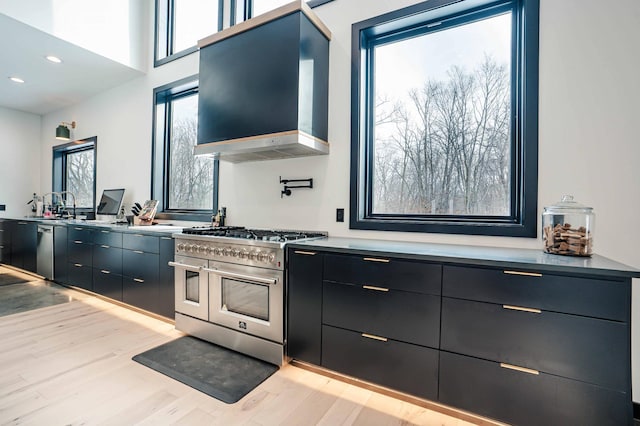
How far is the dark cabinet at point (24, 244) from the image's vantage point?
4.35 meters

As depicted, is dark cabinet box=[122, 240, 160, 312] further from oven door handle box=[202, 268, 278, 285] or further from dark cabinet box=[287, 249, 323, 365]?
dark cabinet box=[287, 249, 323, 365]

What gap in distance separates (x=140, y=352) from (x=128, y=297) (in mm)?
1066

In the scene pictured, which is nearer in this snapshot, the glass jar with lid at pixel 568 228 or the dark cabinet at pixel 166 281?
the glass jar with lid at pixel 568 228

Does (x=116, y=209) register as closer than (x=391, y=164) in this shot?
No

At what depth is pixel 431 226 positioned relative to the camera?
7.25 ft

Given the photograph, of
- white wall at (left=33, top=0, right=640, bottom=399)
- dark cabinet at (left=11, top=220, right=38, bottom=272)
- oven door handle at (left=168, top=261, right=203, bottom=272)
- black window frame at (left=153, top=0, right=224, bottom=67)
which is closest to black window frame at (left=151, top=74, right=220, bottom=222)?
black window frame at (left=153, top=0, right=224, bottom=67)

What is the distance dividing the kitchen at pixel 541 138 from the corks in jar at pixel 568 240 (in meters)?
0.21

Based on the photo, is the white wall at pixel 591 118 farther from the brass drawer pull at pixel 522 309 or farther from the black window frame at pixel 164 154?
the black window frame at pixel 164 154

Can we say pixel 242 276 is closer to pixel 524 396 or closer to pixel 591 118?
pixel 524 396

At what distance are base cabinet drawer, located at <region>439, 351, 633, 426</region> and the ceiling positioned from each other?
182 inches

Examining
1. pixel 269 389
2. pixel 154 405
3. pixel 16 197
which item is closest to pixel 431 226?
pixel 269 389

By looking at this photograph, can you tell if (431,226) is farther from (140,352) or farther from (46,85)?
(46,85)

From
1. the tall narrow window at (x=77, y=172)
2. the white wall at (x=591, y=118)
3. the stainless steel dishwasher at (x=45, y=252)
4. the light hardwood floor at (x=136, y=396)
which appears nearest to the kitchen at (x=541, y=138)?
the white wall at (x=591, y=118)

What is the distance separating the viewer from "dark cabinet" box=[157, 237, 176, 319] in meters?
2.75
